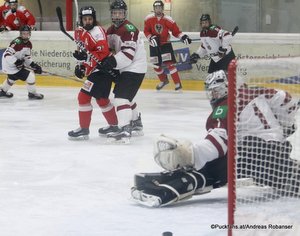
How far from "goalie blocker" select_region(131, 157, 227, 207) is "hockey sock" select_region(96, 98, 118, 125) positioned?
2.05 meters

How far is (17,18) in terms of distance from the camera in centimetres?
984

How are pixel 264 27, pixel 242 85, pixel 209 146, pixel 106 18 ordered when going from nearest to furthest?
pixel 242 85 → pixel 209 146 → pixel 264 27 → pixel 106 18

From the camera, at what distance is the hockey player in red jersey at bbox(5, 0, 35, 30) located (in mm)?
9766

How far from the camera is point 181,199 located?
327 centimetres

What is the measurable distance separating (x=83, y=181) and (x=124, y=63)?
1430mm

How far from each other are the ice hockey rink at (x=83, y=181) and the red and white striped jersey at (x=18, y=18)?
296 cm

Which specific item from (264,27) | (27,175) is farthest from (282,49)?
(27,175)

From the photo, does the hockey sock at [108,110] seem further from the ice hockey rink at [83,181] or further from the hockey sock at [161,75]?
the hockey sock at [161,75]

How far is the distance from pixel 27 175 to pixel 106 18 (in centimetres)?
830

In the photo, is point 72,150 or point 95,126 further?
point 95,126

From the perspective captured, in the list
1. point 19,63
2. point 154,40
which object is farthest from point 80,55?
point 154,40

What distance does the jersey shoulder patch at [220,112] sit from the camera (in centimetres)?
328

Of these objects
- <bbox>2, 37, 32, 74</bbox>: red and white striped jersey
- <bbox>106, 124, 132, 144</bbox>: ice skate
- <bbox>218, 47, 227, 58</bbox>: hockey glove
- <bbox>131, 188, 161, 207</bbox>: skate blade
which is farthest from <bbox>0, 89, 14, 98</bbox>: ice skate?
<bbox>131, 188, 161, 207</bbox>: skate blade

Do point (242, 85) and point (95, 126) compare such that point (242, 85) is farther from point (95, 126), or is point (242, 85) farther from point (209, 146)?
point (95, 126)
